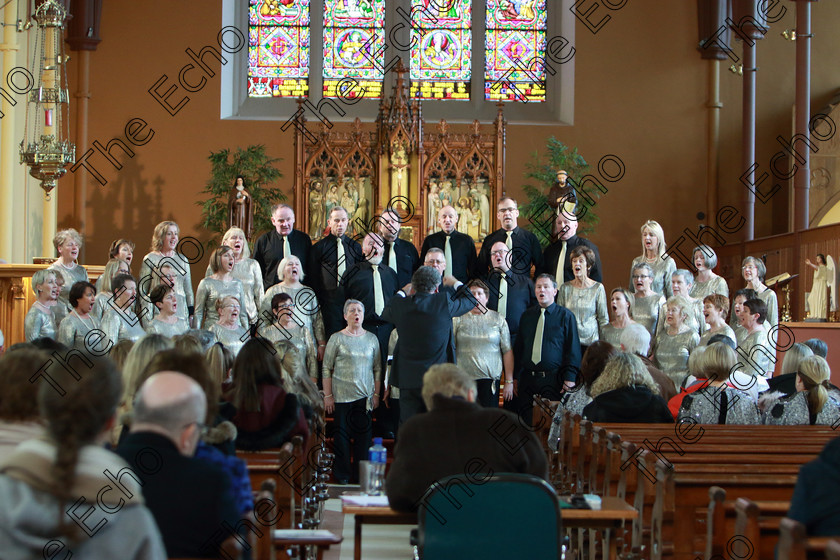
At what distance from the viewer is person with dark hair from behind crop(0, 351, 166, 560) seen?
7.38 ft

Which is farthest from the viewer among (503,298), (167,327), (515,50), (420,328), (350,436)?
(515,50)

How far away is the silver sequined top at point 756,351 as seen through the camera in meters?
7.34

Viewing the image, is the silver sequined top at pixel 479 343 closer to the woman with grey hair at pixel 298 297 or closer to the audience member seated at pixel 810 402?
the woman with grey hair at pixel 298 297

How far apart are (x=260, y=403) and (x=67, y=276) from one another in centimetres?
413

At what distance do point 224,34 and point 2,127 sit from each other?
3794 millimetres

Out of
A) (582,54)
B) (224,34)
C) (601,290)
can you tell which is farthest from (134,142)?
(601,290)

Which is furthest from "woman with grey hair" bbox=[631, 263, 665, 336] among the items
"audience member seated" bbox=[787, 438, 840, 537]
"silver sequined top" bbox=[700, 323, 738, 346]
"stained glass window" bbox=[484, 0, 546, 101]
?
"stained glass window" bbox=[484, 0, 546, 101]

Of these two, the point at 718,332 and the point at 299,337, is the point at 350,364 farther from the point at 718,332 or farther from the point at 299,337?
the point at 718,332

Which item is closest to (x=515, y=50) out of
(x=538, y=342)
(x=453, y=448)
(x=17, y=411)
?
(x=538, y=342)

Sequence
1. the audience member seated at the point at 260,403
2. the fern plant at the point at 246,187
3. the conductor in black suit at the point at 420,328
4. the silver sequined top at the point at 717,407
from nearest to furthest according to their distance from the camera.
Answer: the audience member seated at the point at 260,403 → the silver sequined top at the point at 717,407 → the conductor in black suit at the point at 420,328 → the fern plant at the point at 246,187

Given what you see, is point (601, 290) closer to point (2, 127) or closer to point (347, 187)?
point (347, 187)

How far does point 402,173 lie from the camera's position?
40.0 ft

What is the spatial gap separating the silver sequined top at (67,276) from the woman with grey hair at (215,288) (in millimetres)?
895

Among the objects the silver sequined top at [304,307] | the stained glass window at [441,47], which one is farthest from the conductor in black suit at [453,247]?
the stained glass window at [441,47]
